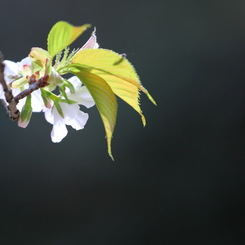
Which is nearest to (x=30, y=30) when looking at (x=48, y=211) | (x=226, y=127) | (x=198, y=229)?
(x=48, y=211)

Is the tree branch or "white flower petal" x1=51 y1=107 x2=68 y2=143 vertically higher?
the tree branch

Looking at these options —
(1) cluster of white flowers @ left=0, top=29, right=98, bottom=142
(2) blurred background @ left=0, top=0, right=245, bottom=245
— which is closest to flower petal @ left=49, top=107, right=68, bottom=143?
(1) cluster of white flowers @ left=0, top=29, right=98, bottom=142

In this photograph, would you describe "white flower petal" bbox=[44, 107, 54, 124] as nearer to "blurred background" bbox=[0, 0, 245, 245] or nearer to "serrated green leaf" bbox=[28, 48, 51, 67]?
"serrated green leaf" bbox=[28, 48, 51, 67]

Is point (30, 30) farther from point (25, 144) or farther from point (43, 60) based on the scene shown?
point (43, 60)

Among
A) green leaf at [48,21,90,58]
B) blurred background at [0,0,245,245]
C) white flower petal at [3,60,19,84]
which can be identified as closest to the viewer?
green leaf at [48,21,90,58]

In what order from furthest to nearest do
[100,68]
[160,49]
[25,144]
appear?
1. [160,49]
2. [25,144]
3. [100,68]

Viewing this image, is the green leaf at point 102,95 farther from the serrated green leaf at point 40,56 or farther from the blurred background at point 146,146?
the blurred background at point 146,146

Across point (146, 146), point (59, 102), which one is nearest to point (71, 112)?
point (59, 102)
